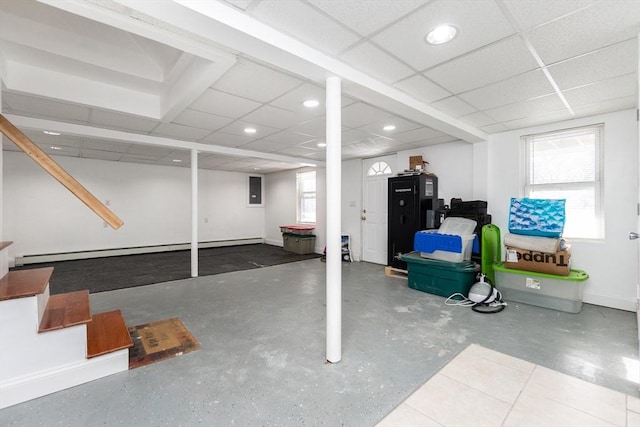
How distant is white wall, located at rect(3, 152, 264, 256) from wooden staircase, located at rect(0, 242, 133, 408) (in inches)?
215

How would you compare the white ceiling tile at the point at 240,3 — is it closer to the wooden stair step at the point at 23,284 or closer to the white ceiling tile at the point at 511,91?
the wooden stair step at the point at 23,284

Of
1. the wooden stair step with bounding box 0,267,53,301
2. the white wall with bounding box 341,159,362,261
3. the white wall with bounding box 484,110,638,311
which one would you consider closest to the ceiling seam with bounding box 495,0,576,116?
the white wall with bounding box 484,110,638,311

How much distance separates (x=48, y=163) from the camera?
204cm

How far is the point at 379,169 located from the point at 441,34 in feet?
14.5

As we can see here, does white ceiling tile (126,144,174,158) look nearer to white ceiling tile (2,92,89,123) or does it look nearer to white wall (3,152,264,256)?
white wall (3,152,264,256)

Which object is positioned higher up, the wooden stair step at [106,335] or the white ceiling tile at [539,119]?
the white ceiling tile at [539,119]

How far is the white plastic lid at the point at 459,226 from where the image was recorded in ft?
13.2

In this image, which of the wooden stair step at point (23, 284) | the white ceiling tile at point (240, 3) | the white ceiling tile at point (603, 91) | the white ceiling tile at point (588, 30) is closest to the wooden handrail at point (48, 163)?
the wooden stair step at point (23, 284)

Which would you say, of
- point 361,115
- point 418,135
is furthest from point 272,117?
point 418,135

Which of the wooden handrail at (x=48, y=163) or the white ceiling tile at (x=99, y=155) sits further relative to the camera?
the white ceiling tile at (x=99, y=155)

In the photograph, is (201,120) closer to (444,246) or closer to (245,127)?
(245,127)

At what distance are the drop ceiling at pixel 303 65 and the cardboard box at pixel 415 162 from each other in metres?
0.59

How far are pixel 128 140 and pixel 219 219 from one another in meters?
4.76

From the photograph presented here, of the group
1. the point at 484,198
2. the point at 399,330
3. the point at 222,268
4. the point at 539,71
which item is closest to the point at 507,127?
the point at 484,198
